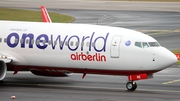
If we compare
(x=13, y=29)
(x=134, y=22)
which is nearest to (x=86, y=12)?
(x=134, y=22)

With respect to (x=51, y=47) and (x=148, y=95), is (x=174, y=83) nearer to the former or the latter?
(x=148, y=95)

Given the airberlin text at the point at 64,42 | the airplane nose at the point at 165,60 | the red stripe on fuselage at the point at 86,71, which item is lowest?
the red stripe on fuselage at the point at 86,71

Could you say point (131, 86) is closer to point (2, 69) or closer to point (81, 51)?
point (81, 51)

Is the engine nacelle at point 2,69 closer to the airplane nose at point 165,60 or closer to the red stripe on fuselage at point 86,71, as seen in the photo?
the red stripe on fuselage at point 86,71

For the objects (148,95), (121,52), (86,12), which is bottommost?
(148,95)

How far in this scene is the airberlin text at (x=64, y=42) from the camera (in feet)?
112

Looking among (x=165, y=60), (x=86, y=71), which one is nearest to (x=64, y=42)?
(x=86, y=71)

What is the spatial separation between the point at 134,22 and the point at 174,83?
41.1 metres

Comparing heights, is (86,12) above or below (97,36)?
above

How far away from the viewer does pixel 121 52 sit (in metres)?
33.5

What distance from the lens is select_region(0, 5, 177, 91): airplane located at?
33.2 metres

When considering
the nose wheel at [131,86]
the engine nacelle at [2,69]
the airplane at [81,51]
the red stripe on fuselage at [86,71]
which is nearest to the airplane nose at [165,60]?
the airplane at [81,51]

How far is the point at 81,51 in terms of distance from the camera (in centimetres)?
3447

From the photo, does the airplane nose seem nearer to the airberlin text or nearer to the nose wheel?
the nose wheel
